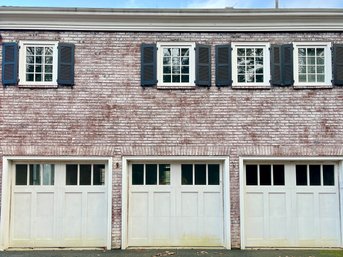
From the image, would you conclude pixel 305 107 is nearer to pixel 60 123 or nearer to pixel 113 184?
pixel 113 184

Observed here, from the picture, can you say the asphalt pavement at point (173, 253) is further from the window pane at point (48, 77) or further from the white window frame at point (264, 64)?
the window pane at point (48, 77)

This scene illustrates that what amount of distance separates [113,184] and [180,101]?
7.95 ft

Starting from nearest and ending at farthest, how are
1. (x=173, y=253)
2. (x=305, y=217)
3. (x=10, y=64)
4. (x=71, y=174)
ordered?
(x=173, y=253)
(x=10, y=64)
(x=305, y=217)
(x=71, y=174)

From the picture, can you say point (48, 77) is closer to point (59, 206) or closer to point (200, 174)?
point (59, 206)

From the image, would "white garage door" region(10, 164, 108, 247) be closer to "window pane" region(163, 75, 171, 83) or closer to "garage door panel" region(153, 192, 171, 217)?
"garage door panel" region(153, 192, 171, 217)

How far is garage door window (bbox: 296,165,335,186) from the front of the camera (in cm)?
1033

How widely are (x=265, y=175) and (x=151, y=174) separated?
8.69ft

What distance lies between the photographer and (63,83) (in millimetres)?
10133

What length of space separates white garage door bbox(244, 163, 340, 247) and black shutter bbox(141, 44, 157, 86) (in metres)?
3.00

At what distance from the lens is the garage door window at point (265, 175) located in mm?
10344

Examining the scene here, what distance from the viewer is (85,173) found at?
1034 centimetres

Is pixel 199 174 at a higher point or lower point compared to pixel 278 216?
higher

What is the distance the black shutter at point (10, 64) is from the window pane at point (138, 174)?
3337 mm

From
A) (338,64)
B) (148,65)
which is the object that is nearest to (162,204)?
(148,65)
